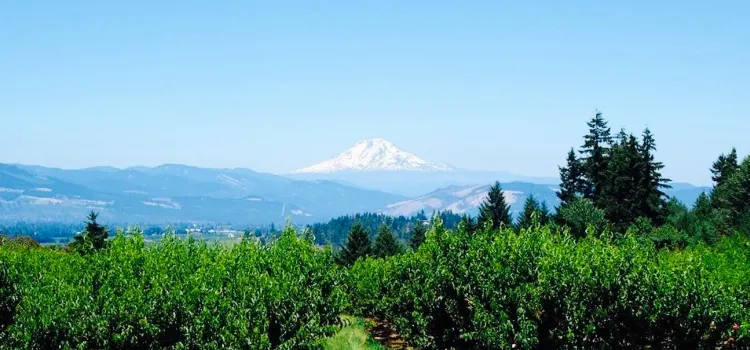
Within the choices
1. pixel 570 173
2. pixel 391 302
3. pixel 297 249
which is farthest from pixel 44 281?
pixel 570 173

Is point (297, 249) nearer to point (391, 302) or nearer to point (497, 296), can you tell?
point (497, 296)

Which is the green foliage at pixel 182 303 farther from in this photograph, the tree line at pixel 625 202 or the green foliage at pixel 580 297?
the tree line at pixel 625 202

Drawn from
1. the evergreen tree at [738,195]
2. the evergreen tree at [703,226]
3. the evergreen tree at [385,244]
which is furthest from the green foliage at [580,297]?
the evergreen tree at [385,244]

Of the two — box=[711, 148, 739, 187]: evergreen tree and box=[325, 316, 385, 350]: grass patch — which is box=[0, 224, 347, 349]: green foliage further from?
box=[711, 148, 739, 187]: evergreen tree

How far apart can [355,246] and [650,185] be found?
42472 mm

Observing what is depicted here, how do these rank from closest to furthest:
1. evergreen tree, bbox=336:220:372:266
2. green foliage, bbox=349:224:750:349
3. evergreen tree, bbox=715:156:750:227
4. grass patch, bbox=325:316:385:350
A: green foliage, bbox=349:224:750:349
grass patch, bbox=325:316:385:350
evergreen tree, bbox=715:156:750:227
evergreen tree, bbox=336:220:372:266

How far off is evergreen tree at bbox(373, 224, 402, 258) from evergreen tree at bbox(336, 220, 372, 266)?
4.02m

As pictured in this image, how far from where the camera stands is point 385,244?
89.1 m

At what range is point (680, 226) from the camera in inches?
2884

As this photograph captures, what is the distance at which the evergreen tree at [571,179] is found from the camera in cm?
8950

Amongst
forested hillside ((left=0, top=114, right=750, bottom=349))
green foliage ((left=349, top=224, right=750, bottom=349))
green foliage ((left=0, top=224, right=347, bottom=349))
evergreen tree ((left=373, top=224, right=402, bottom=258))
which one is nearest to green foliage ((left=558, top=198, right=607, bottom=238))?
evergreen tree ((left=373, top=224, right=402, bottom=258))

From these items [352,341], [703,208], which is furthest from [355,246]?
[703,208]

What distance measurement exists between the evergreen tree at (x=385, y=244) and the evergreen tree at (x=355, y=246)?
4025 millimetres

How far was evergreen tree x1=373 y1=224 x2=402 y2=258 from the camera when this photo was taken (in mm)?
86812
